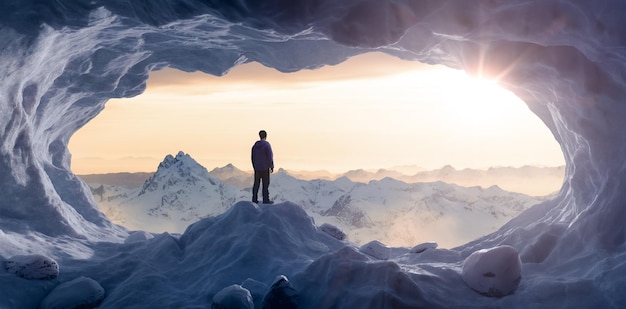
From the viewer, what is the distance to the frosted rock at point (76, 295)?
7.93 m

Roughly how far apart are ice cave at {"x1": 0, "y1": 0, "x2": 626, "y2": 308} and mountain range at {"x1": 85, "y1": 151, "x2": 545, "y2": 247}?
13914 cm

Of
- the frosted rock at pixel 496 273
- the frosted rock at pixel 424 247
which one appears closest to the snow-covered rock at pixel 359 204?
the frosted rock at pixel 424 247

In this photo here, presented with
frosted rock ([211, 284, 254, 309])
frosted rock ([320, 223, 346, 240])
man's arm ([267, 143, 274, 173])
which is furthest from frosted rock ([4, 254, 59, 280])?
frosted rock ([320, 223, 346, 240])

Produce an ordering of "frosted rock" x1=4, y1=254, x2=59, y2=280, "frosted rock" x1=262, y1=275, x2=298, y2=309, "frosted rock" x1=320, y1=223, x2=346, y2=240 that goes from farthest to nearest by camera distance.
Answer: "frosted rock" x1=320, y1=223, x2=346, y2=240 < "frosted rock" x1=4, y1=254, x2=59, y2=280 < "frosted rock" x1=262, y1=275, x2=298, y2=309

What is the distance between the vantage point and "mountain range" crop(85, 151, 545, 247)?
154500 millimetres

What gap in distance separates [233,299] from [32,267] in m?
3.20

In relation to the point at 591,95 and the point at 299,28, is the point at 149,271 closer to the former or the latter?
the point at 299,28

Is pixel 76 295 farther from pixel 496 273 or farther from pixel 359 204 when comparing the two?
pixel 359 204

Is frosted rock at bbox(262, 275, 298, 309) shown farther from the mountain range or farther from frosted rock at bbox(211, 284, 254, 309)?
the mountain range

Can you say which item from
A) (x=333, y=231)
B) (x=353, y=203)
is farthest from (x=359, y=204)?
(x=333, y=231)

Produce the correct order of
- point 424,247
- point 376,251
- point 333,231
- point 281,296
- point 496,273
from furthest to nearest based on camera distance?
point 333,231
point 424,247
point 376,251
point 496,273
point 281,296

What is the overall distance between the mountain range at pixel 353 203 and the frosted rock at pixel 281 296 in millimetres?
141826

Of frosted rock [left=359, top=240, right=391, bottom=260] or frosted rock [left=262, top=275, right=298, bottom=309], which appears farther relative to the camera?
frosted rock [left=359, top=240, right=391, bottom=260]

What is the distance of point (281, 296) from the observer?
7711mm
